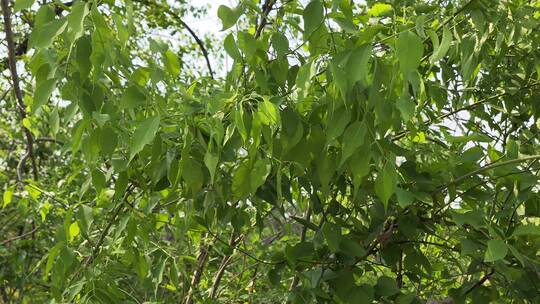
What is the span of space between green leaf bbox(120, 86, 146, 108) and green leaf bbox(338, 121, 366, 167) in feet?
1.03

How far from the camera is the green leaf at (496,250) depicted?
49.1 inches

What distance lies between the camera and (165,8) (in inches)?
180

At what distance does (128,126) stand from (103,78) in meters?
0.19

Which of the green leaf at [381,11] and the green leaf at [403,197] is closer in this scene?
the green leaf at [403,197]

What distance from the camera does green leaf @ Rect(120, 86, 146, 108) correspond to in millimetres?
1132

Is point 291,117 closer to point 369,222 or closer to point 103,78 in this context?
point 103,78

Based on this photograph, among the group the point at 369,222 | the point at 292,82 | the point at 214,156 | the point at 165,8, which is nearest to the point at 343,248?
the point at 369,222

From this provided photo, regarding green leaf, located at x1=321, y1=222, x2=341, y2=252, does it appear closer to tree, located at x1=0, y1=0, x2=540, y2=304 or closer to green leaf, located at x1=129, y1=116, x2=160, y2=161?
tree, located at x1=0, y1=0, x2=540, y2=304

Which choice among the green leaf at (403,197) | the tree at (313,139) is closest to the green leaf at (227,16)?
the tree at (313,139)

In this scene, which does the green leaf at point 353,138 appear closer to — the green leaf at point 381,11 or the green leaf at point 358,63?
the green leaf at point 358,63

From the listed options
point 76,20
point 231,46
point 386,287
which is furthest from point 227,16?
point 386,287

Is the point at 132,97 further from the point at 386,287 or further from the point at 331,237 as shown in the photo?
the point at 386,287

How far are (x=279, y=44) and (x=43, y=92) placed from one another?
361mm

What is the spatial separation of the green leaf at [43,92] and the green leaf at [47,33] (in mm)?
61
